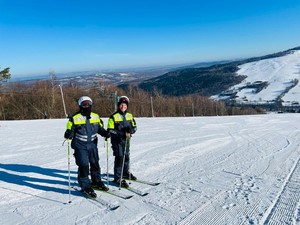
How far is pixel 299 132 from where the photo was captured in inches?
511

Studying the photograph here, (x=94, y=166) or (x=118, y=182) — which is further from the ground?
(x=94, y=166)

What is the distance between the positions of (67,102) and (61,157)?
31.2m

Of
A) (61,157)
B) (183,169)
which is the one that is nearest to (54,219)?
(183,169)

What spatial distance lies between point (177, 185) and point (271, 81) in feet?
394

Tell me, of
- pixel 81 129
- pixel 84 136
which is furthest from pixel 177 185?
pixel 81 129

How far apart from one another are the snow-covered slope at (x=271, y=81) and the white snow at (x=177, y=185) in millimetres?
81754

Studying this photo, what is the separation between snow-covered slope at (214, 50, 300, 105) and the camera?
91.4 metres

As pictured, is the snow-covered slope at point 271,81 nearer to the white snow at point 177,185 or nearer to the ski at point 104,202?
the white snow at point 177,185

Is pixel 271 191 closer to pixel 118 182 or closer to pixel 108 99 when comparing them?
pixel 118 182

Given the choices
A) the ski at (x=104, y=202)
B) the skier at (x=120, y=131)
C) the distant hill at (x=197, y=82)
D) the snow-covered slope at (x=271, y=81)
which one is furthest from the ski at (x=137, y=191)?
the distant hill at (x=197, y=82)

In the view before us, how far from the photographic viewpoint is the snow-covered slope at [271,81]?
300 feet

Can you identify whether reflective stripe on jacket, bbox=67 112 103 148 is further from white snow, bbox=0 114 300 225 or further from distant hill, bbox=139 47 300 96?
distant hill, bbox=139 47 300 96

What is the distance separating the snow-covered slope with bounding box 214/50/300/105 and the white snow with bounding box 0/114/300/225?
8175 centimetres

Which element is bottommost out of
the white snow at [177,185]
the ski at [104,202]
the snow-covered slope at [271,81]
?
the snow-covered slope at [271,81]
